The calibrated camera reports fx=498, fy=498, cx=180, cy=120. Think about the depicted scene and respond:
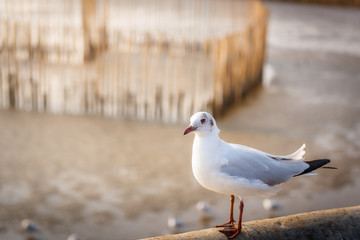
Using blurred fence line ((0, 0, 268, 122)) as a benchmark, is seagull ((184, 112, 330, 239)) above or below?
above

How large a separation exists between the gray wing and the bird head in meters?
0.20

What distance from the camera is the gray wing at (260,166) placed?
116 inches

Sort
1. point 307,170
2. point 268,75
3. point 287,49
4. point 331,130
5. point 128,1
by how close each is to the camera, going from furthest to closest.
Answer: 1. point 128,1
2. point 287,49
3. point 268,75
4. point 331,130
5. point 307,170

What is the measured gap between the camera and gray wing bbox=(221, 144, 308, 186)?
9.67ft

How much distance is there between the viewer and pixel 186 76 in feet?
32.8

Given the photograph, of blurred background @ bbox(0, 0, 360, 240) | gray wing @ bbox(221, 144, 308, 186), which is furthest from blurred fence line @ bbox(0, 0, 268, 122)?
gray wing @ bbox(221, 144, 308, 186)

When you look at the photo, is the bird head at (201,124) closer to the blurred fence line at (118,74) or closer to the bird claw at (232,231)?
the bird claw at (232,231)

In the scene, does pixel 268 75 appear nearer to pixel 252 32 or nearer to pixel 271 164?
pixel 252 32

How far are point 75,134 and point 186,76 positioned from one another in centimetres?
326

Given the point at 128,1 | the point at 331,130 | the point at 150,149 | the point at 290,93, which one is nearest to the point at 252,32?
the point at 290,93

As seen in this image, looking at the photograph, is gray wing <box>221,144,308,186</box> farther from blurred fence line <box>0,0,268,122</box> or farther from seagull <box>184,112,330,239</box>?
blurred fence line <box>0,0,268,122</box>

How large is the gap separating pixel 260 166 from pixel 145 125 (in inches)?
195

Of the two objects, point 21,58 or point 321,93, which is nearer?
point 21,58

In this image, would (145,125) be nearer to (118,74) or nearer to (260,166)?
(118,74)
